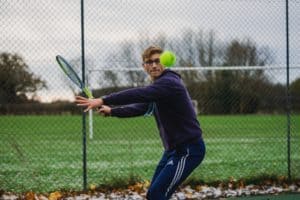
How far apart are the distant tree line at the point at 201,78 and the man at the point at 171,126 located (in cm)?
385

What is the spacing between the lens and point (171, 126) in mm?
4500

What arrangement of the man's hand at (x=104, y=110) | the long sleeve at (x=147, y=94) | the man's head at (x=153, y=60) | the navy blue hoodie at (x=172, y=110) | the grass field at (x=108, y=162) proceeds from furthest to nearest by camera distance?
the grass field at (x=108, y=162) < the man's hand at (x=104, y=110) < the man's head at (x=153, y=60) < the navy blue hoodie at (x=172, y=110) < the long sleeve at (x=147, y=94)

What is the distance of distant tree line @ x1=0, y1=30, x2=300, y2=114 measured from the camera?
852 cm

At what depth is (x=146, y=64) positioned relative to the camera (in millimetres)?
4633

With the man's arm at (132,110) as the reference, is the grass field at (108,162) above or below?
below

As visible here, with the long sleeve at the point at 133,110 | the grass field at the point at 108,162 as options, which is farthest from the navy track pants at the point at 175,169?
the grass field at the point at 108,162

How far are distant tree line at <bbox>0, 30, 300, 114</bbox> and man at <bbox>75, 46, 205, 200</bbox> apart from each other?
3852 mm

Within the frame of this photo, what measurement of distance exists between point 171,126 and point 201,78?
14.5m

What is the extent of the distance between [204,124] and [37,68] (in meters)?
16.2

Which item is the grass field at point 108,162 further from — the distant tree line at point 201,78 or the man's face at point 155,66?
the man's face at point 155,66

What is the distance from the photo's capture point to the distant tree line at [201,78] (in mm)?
8523

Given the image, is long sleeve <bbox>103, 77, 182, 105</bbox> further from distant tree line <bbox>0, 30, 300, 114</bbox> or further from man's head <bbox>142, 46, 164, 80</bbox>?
distant tree line <bbox>0, 30, 300, 114</bbox>

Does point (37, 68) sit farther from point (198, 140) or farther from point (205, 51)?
point (205, 51)

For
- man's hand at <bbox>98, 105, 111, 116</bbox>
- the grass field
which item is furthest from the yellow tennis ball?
the grass field
